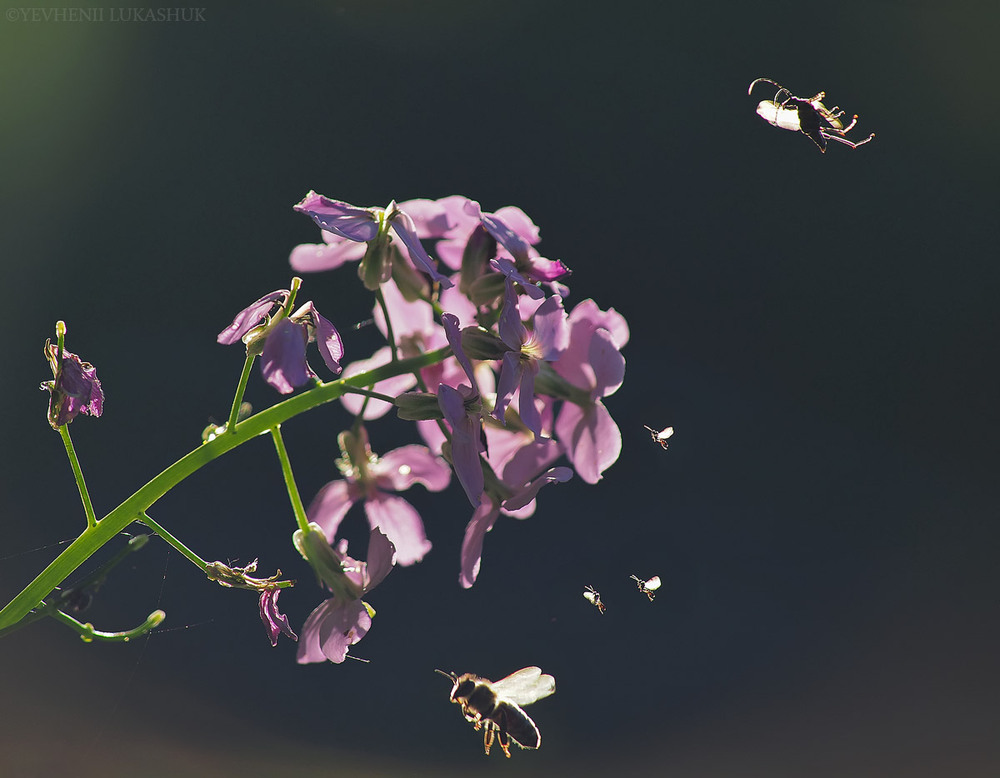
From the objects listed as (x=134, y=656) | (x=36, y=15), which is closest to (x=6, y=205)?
(x=36, y=15)

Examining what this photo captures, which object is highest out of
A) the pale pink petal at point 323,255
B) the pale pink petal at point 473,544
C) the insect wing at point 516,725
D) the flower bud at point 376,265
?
the pale pink petal at point 323,255

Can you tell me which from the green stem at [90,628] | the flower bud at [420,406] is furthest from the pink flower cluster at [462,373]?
the green stem at [90,628]

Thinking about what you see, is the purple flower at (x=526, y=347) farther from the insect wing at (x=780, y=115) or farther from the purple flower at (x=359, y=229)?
the insect wing at (x=780, y=115)

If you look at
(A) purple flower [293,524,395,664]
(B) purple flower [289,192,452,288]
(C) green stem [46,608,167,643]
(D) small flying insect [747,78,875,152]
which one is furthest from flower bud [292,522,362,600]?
(D) small flying insect [747,78,875,152]

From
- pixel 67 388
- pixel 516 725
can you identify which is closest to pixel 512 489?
pixel 516 725

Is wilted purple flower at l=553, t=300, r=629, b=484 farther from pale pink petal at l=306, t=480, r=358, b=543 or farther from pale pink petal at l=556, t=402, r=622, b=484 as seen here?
pale pink petal at l=306, t=480, r=358, b=543

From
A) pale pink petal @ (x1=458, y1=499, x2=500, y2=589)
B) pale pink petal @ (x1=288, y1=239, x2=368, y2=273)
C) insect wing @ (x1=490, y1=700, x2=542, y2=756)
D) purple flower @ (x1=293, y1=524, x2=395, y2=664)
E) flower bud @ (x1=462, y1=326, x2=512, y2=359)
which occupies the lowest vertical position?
insect wing @ (x1=490, y1=700, x2=542, y2=756)

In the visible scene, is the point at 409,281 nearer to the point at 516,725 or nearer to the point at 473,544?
the point at 473,544
